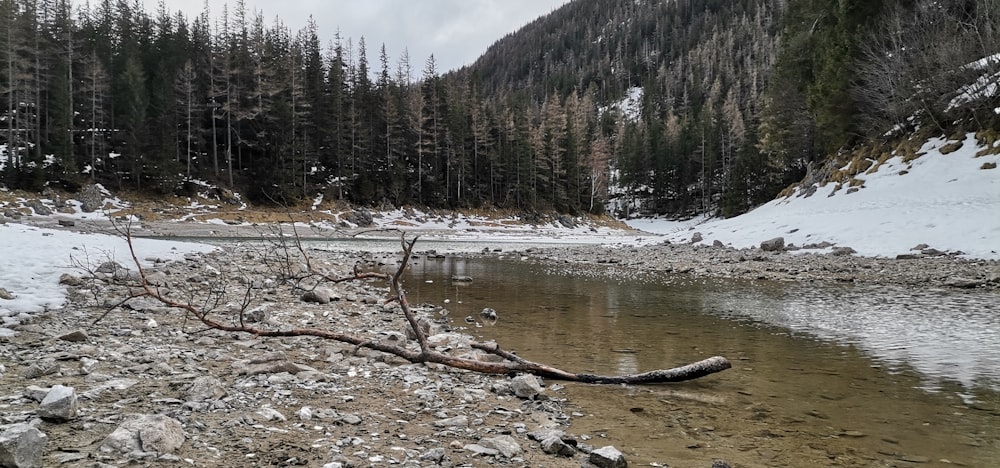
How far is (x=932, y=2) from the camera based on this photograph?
88.8ft

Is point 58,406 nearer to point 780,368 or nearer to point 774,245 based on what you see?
point 780,368

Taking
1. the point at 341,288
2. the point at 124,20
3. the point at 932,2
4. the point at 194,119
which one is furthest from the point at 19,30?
the point at 932,2

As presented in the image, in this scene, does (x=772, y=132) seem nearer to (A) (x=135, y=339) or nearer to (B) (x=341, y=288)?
(B) (x=341, y=288)

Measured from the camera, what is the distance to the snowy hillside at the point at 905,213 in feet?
55.4

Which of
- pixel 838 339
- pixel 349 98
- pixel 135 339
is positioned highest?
pixel 349 98

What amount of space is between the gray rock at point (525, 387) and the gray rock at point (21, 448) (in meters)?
3.61

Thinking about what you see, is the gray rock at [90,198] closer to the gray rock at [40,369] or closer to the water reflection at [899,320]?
the gray rock at [40,369]

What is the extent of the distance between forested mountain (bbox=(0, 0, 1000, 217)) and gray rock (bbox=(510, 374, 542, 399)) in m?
27.3

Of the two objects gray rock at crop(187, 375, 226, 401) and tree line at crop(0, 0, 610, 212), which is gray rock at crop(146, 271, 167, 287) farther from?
tree line at crop(0, 0, 610, 212)

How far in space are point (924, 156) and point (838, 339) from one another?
22.3m

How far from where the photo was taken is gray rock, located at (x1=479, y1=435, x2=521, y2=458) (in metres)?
3.50

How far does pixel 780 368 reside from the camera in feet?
20.6

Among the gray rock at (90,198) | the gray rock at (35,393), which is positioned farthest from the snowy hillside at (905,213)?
the gray rock at (90,198)

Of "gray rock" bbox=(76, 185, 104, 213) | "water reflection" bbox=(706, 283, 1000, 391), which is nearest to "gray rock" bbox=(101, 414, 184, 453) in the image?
"water reflection" bbox=(706, 283, 1000, 391)
